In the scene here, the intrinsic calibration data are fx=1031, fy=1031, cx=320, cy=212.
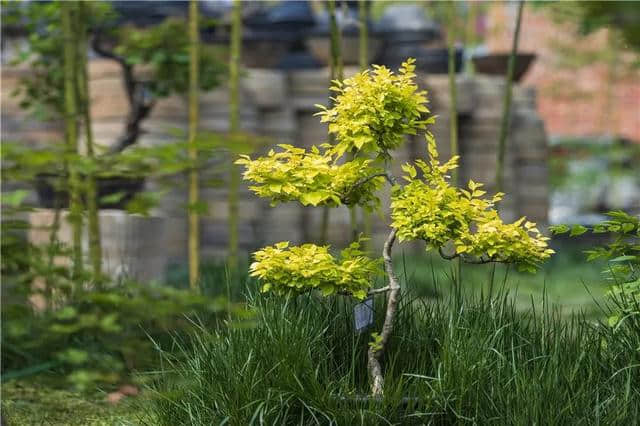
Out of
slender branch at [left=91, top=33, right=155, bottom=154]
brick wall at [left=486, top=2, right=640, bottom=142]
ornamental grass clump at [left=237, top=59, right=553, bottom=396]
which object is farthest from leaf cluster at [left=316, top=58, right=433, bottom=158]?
brick wall at [left=486, top=2, right=640, bottom=142]

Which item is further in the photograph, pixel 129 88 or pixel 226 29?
pixel 226 29

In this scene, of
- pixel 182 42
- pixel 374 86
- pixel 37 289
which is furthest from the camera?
pixel 182 42

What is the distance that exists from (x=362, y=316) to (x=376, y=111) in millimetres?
560

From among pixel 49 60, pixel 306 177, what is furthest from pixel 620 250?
pixel 49 60

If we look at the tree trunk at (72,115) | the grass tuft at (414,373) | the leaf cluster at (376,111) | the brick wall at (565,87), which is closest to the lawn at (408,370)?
the grass tuft at (414,373)

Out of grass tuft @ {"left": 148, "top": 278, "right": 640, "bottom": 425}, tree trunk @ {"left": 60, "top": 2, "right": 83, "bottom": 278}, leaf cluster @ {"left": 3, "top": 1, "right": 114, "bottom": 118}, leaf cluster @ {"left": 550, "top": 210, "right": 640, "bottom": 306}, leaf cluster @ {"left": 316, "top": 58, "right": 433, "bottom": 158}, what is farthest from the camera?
leaf cluster @ {"left": 3, "top": 1, "right": 114, "bottom": 118}

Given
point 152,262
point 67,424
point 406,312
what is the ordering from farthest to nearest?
point 152,262 → point 67,424 → point 406,312

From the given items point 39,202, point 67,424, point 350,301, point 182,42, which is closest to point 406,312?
point 350,301

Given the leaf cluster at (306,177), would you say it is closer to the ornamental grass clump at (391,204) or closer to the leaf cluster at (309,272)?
the ornamental grass clump at (391,204)

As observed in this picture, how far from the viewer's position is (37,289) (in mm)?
4234

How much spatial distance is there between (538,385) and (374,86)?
898mm

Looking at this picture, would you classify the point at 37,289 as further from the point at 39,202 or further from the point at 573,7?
the point at 573,7

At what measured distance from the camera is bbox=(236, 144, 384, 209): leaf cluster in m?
2.79

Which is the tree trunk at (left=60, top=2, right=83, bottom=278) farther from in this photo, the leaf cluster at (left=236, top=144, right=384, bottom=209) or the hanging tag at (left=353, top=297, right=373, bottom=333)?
the hanging tag at (left=353, top=297, right=373, bottom=333)
